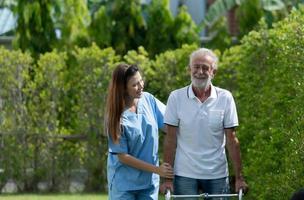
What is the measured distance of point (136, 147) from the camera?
7207mm

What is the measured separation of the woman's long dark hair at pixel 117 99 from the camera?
713 cm

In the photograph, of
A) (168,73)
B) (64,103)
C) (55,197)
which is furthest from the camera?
(64,103)

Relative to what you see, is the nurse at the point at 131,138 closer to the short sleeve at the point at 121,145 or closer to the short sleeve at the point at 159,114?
the short sleeve at the point at 121,145

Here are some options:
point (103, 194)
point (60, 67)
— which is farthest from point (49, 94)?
point (103, 194)

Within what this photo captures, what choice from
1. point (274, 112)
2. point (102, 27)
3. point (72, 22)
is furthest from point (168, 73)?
point (274, 112)

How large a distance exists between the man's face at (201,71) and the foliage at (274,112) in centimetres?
213

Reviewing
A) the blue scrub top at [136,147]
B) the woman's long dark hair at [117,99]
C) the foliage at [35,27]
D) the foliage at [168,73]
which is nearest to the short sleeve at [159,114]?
the blue scrub top at [136,147]

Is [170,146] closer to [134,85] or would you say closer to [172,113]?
[172,113]

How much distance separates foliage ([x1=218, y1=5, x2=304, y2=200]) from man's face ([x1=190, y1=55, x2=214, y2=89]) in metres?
2.13

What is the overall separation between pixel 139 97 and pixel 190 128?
0.46 m

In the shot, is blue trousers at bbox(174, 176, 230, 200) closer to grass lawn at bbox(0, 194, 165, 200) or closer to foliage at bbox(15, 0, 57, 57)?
grass lawn at bbox(0, 194, 165, 200)

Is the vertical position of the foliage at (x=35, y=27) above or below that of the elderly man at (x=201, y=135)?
above

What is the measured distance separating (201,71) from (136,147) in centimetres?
75

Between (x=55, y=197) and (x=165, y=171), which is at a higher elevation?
(x=165, y=171)
